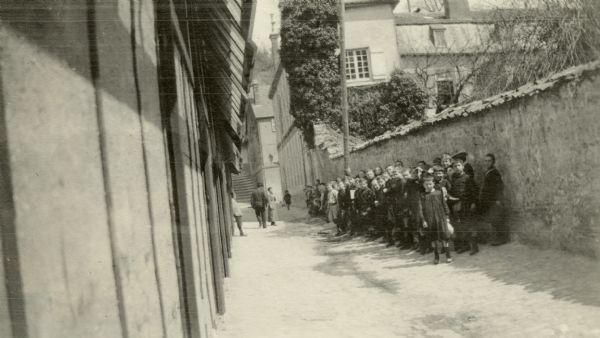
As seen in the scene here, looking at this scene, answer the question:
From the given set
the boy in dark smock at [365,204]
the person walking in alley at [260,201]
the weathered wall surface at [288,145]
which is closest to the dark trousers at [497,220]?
the boy in dark smock at [365,204]

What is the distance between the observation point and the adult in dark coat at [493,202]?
9391mm

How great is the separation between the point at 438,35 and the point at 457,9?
355 centimetres

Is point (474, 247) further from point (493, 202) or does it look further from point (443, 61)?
point (443, 61)

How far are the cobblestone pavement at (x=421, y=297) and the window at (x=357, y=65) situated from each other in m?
18.4

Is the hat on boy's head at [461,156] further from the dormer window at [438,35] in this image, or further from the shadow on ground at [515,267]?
Answer: the dormer window at [438,35]

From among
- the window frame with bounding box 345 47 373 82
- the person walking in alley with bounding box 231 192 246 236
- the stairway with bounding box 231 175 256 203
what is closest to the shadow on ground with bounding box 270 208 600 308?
the person walking in alley with bounding box 231 192 246 236

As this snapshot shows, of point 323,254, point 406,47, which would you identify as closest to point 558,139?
point 323,254

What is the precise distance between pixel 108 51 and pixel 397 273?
7.90 m

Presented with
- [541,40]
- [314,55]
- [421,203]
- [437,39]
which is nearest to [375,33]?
[437,39]

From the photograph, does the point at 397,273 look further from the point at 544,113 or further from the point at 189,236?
the point at 189,236

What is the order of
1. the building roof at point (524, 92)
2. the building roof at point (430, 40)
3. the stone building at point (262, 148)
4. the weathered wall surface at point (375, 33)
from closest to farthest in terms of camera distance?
1. the building roof at point (524, 92)
2. the weathered wall surface at point (375, 33)
3. the building roof at point (430, 40)
4. the stone building at point (262, 148)

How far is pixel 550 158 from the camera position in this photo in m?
8.23

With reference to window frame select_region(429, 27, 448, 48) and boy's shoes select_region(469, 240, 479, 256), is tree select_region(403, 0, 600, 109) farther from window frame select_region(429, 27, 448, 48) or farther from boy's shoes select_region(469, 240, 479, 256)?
window frame select_region(429, 27, 448, 48)

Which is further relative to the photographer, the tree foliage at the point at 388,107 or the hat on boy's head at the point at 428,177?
the tree foliage at the point at 388,107
